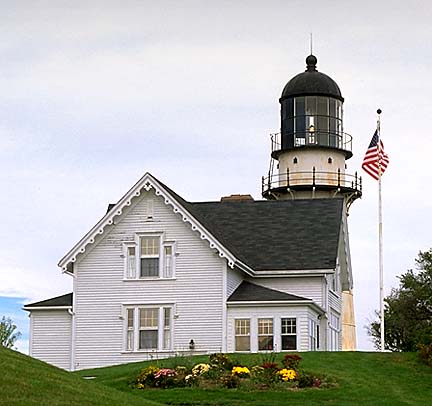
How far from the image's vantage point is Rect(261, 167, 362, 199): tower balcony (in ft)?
214

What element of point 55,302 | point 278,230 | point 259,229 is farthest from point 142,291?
point 278,230

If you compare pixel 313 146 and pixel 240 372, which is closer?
pixel 240 372

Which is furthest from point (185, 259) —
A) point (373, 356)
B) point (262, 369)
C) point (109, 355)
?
point (262, 369)

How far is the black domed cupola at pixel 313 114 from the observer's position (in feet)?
217

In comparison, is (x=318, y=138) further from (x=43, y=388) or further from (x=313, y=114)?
(x=43, y=388)

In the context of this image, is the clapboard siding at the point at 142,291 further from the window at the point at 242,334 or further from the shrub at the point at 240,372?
the shrub at the point at 240,372

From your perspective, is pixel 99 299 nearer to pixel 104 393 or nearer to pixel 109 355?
pixel 109 355

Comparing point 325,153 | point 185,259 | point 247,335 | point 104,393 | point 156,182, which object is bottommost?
point 104,393

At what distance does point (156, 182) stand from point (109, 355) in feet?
23.2

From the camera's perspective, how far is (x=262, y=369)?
33.1m

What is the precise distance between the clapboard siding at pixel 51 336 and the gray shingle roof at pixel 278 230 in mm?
7000

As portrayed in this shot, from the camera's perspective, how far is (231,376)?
3259cm

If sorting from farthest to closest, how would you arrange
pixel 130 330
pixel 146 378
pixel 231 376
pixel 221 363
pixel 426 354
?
pixel 130 330 → pixel 426 354 → pixel 221 363 → pixel 146 378 → pixel 231 376

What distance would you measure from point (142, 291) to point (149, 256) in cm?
142
